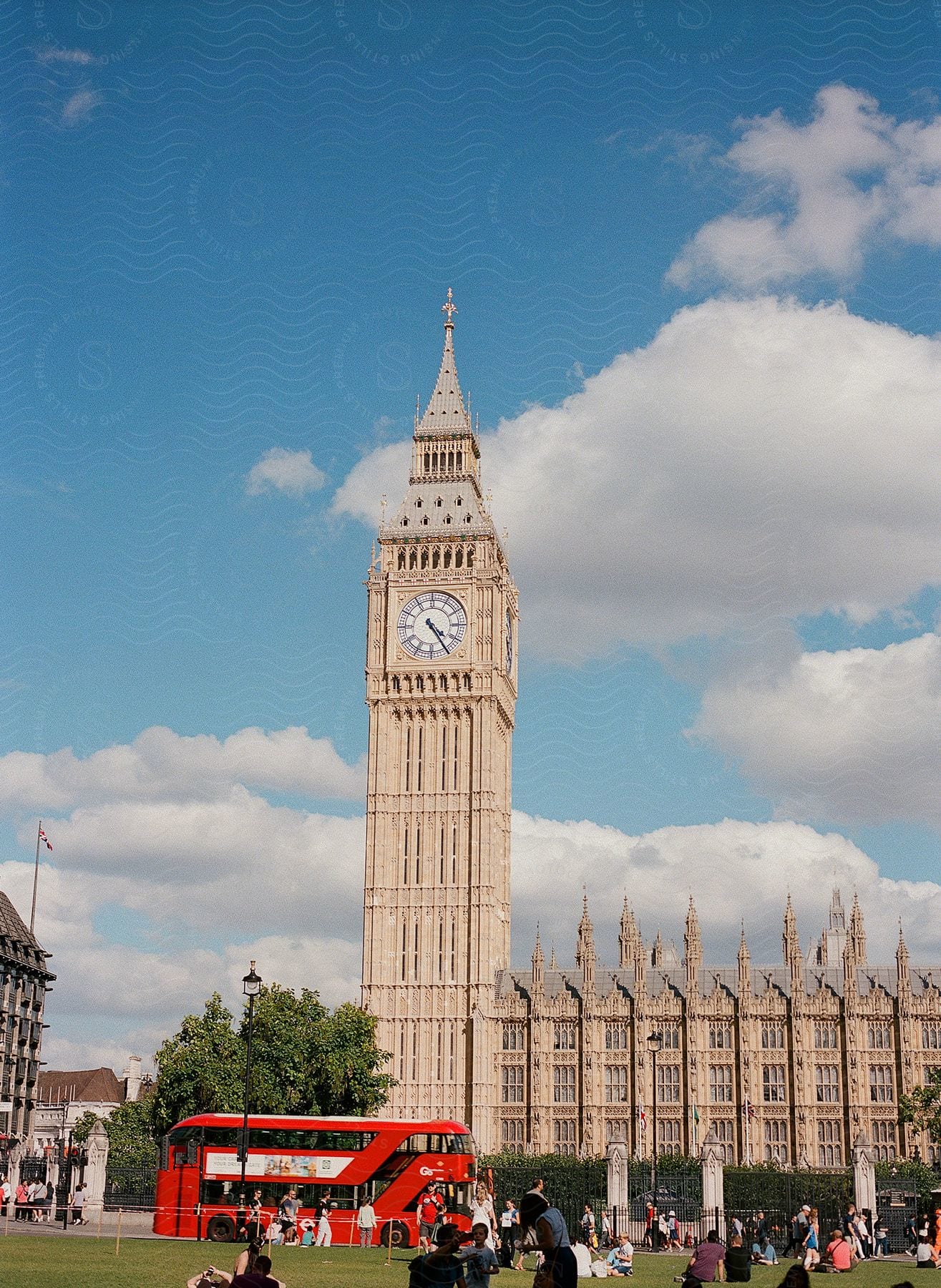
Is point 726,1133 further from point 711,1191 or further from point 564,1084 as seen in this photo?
point 711,1191

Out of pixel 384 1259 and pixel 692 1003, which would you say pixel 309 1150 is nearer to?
pixel 384 1259

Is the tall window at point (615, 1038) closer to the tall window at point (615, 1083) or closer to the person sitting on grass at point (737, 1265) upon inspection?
the tall window at point (615, 1083)

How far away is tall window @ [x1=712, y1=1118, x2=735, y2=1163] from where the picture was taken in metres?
90.4

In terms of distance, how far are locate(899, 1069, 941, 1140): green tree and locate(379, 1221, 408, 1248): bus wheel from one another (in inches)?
1393

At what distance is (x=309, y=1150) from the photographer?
44.7 metres

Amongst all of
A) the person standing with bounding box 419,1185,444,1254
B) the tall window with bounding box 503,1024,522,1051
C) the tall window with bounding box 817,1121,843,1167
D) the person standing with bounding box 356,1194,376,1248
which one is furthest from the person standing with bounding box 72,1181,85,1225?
the tall window with bounding box 817,1121,843,1167

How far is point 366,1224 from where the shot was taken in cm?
4116

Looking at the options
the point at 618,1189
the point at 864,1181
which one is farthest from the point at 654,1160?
the point at 618,1189

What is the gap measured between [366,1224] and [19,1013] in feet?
169

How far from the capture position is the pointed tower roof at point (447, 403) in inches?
4198

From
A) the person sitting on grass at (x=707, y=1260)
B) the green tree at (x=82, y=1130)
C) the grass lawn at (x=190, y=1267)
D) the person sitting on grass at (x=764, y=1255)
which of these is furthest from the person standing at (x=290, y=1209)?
the green tree at (x=82, y=1130)

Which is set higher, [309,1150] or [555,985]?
[555,985]

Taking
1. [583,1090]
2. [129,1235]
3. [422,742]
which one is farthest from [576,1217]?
[422,742]

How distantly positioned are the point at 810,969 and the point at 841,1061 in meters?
6.10
